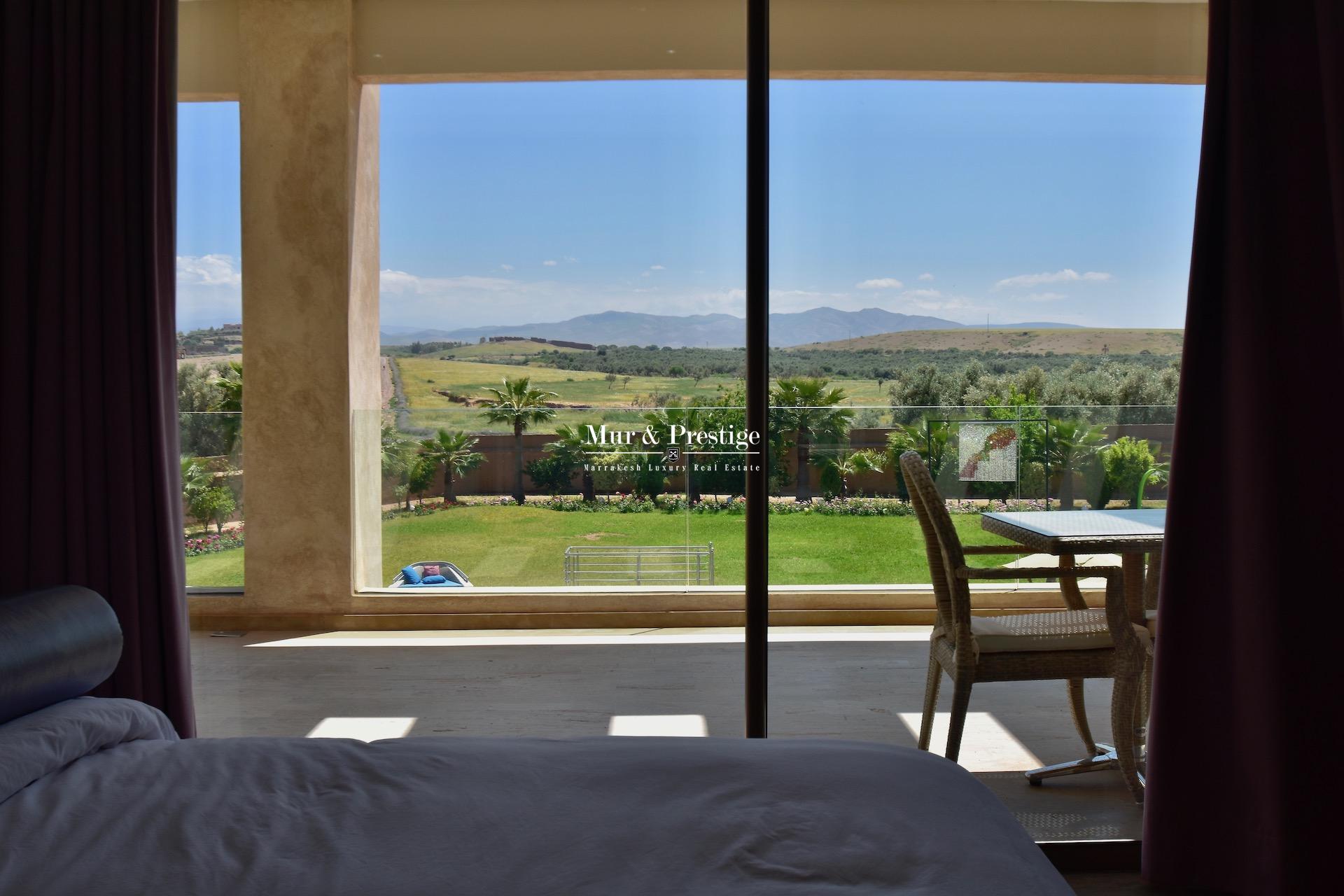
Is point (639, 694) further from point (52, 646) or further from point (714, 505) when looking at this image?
point (52, 646)

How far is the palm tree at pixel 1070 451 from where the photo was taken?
103 inches

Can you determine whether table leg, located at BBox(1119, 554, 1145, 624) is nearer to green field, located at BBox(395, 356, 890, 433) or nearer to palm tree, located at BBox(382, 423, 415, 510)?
green field, located at BBox(395, 356, 890, 433)

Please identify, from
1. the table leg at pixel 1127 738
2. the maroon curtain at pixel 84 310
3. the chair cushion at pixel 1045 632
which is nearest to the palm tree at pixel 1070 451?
the table leg at pixel 1127 738

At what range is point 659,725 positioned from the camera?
10.3 feet

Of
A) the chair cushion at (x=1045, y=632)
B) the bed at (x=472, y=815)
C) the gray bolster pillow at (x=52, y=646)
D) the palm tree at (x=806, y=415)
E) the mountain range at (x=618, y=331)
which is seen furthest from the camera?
the mountain range at (x=618, y=331)

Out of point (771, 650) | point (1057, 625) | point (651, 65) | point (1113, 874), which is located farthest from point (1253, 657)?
point (651, 65)

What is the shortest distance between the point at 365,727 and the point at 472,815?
2.20 meters

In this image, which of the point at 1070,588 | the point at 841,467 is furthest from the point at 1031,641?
the point at 841,467

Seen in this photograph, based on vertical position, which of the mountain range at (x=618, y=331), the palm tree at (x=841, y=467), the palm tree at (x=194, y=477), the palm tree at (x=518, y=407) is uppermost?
the mountain range at (x=618, y=331)

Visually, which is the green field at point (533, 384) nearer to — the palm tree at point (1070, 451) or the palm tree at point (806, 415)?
the palm tree at point (806, 415)

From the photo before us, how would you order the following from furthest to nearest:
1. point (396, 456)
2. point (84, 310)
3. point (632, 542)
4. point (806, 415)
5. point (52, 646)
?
1. point (396, 456)
2. point (632, 542)
3. point (806, 415)
4. point (84, 310)
5. point (52, 646)

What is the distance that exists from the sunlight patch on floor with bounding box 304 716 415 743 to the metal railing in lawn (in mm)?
962

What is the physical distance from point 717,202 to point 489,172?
105 centimetres

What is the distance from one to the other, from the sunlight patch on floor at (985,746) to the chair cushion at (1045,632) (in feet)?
0.94
